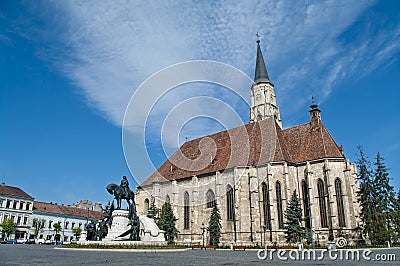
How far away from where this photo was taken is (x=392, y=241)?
102 feet

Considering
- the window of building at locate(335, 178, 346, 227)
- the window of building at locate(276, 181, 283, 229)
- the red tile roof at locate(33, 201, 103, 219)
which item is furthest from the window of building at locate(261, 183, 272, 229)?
the red tile roof at locate(33, 201, 103, 219)

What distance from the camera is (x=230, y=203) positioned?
3925 cm

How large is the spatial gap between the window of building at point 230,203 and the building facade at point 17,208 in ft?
132

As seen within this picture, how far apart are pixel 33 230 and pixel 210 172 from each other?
3928 centimetres

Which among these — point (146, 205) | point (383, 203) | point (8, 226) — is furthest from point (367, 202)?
point (8, 226)

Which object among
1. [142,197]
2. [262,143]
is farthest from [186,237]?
[262,143]

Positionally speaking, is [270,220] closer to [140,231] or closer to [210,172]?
[210,172]

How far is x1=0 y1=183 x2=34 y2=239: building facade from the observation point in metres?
55.2

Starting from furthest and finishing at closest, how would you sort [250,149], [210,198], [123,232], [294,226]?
1. [210,198]
2. [250,149]
3. [294,226]
4. [123,232]

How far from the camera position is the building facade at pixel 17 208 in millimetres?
55156

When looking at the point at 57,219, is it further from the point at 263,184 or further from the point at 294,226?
the point at 294,226

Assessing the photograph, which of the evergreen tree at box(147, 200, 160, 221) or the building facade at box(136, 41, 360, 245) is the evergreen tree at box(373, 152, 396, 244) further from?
the evergreen tree at box(147, 200, 160, 221)

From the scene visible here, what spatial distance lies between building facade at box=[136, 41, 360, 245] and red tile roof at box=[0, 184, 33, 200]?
88.6ft

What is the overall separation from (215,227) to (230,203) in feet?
12.6
